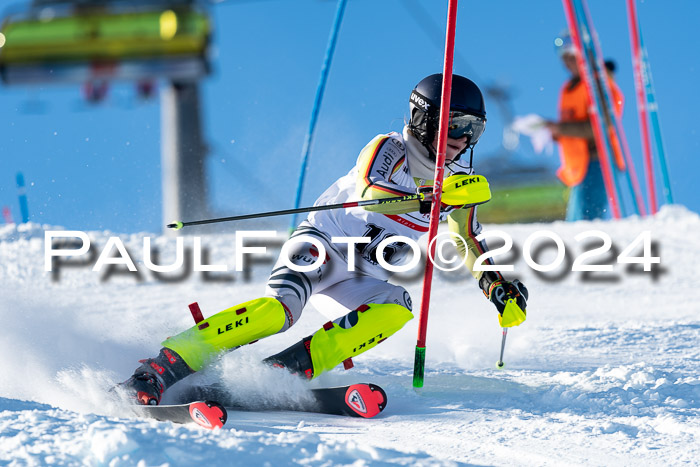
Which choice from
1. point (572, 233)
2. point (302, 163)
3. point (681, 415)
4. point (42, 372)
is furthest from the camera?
point (572, 233)

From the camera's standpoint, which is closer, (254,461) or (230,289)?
(254,461)

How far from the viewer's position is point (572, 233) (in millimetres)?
7223

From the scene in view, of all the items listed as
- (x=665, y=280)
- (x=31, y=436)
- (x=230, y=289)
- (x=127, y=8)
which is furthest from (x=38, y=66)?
(x=31, y=436)

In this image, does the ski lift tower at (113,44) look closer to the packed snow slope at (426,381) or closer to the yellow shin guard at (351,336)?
the packed snow slope at (426,381)

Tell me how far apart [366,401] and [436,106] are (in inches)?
44.2

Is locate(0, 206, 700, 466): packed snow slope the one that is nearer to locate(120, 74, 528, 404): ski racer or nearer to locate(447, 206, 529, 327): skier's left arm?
locate(120, 74, 528, 404): ski racer

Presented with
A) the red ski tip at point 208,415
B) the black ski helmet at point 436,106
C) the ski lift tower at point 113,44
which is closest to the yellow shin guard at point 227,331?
the red ski tip at point 208,415

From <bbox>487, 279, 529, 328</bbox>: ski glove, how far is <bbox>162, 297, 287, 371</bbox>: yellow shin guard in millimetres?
856

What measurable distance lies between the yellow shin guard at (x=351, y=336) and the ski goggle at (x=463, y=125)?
69 centimetres

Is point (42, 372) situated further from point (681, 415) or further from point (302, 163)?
point (302, 163)

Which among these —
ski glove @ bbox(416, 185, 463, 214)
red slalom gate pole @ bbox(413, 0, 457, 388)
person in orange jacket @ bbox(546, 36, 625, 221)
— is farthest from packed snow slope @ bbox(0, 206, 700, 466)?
person in orange jacket @ bbox(546, 36, 625, 221)

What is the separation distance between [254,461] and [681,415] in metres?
1.53

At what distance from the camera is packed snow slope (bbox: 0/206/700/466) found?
2.00 m

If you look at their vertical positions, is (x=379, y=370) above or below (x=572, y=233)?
below
